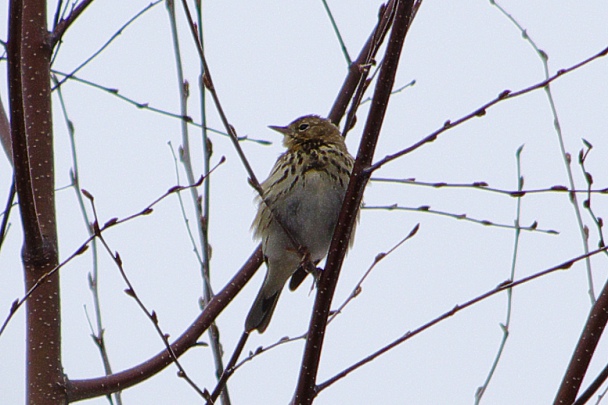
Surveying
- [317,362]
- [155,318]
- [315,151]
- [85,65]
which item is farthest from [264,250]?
[317,362]

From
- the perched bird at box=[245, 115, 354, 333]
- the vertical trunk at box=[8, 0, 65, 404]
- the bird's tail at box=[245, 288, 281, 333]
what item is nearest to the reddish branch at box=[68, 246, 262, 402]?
the vertical trunk at box=[8, 0, 65, 404]

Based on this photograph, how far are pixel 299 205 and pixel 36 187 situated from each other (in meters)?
2.06

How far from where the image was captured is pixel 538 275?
2562 mm

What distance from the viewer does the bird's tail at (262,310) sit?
17.7 feet

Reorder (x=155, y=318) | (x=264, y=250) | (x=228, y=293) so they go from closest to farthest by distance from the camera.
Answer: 1. (x=155, y=318)
2. (x=228, y=293)
3. (x=264, y=250)

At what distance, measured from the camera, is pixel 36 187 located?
9.98 feet

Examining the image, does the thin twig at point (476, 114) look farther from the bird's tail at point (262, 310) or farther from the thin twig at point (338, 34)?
the bird's tail at point (262, 310)

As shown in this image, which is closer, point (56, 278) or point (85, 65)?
point (56, 278)

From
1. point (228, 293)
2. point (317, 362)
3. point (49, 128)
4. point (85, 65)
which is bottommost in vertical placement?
point (317, 362)

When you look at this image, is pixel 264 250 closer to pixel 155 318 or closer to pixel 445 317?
pixel 155 318

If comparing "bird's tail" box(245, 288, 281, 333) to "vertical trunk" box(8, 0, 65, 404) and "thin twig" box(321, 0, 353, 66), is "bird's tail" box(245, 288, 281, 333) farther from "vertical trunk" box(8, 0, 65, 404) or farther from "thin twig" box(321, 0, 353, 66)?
"vertical trunk" box(8, 0, 65, 404)

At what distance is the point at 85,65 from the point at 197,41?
1714mm

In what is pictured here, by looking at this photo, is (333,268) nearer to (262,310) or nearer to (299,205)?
(299,205)

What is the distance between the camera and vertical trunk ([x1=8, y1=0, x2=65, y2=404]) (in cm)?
255
